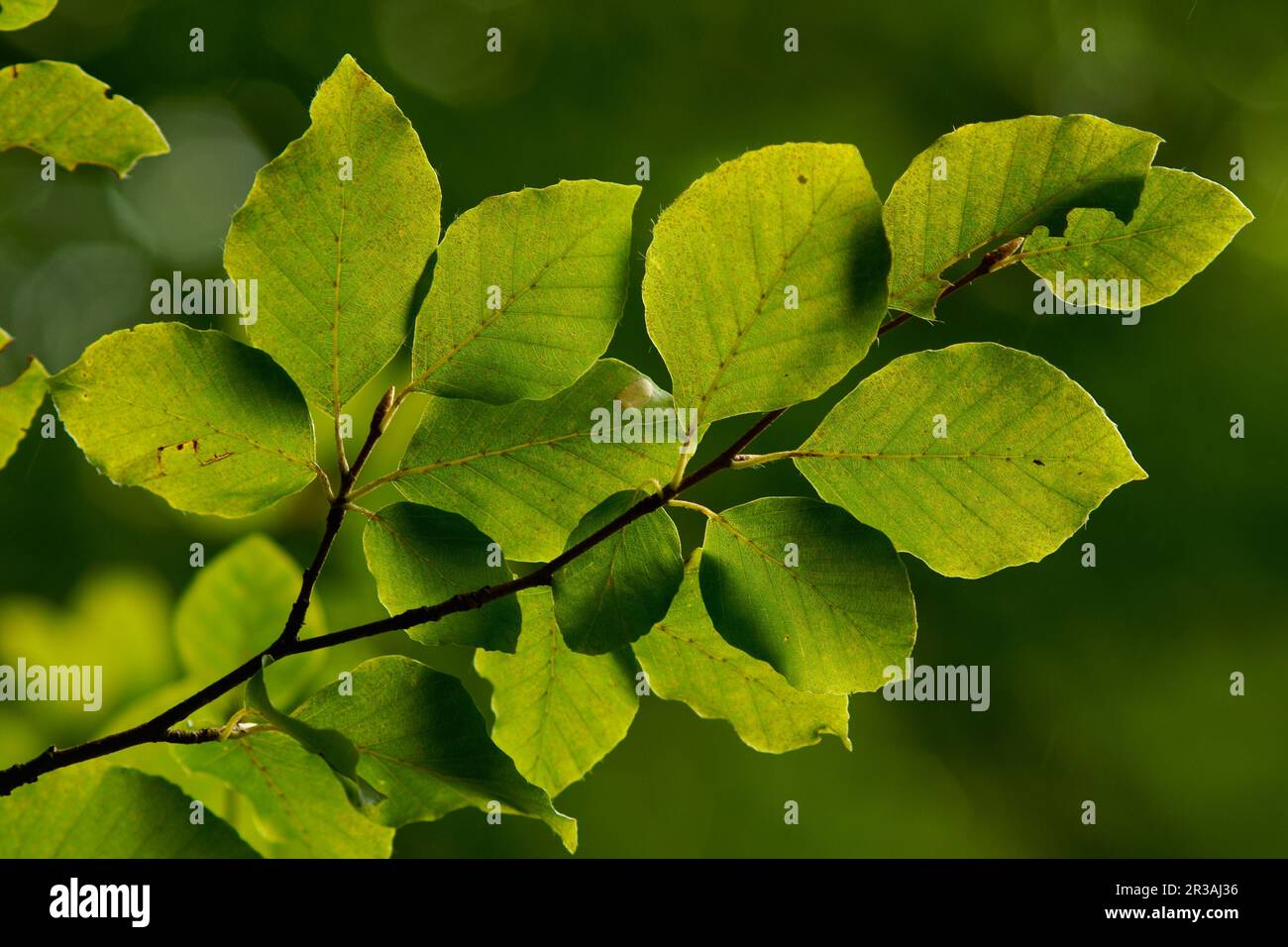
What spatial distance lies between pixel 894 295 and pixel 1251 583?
333 centimetres

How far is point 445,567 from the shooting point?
0.47 metres

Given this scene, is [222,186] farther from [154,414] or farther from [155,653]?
[154,414]

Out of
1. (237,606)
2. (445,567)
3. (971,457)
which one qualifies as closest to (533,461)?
(445,567)

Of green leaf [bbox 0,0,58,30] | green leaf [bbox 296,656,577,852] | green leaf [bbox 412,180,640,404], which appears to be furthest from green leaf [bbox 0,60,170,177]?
green leaf [bbox 296,656,577,852]

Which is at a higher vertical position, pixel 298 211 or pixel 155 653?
pixel 298 211

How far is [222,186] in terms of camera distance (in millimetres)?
2758

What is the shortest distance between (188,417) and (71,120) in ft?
0.46

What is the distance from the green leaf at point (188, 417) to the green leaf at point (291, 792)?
0.13 m

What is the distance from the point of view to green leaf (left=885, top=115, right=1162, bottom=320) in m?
0.40

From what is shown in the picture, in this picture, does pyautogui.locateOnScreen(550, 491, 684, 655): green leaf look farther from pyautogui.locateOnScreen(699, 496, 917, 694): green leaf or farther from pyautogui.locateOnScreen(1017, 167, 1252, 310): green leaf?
pyautogui.locateOnScreen(1017, 167, 1252, 310): green leaf

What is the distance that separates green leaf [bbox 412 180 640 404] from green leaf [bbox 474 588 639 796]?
15cm
